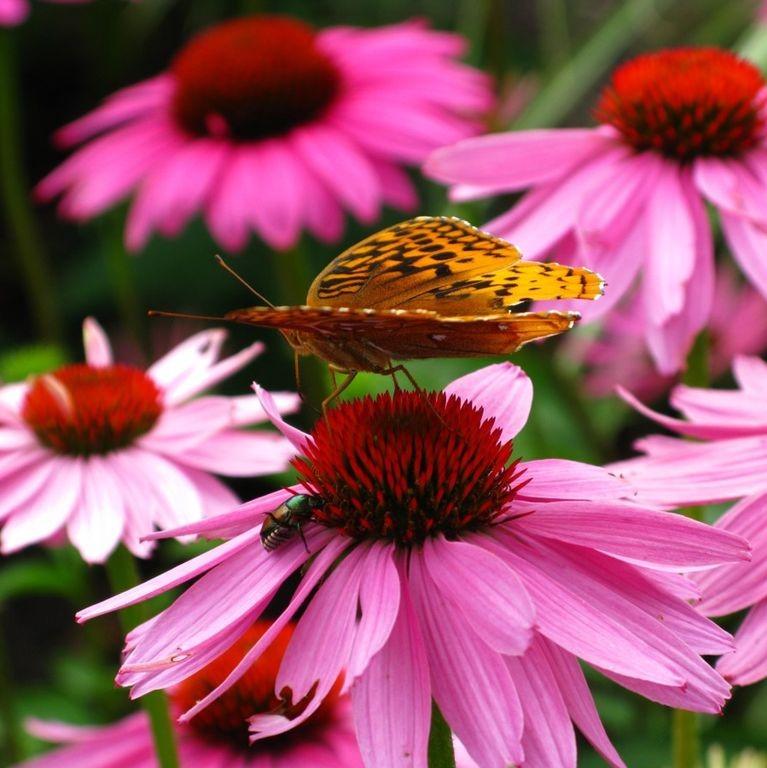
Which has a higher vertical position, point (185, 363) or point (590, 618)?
point (590, 618)

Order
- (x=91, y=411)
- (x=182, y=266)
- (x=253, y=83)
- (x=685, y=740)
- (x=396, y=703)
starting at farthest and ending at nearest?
(x=182, y=266)
(x=253, y=83)
(x=91, y=411)
(x=685, y=740)
(x=396, y=703)

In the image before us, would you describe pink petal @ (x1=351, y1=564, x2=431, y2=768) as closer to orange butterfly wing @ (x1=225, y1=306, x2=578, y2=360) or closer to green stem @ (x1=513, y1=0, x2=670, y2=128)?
orange butterfly wing @ (x1=225, y1=306, x2=578, y2=360)

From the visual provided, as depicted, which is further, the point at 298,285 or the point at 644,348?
the point at 644,348

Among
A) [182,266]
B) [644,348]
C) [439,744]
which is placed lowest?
[182,266]

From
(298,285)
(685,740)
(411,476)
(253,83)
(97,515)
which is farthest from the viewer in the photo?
(253,83)

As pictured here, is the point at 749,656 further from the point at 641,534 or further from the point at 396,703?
the point at 396,703

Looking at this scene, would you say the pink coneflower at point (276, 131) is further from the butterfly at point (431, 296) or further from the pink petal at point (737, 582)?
the pink petal at point (737, 582)

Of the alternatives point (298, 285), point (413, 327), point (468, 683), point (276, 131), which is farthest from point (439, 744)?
point (276, 131)

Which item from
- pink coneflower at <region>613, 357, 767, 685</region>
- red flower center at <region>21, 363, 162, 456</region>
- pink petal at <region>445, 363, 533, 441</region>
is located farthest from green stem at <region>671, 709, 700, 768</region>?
red flower center at <region>21, 363, 162, 456</region>
